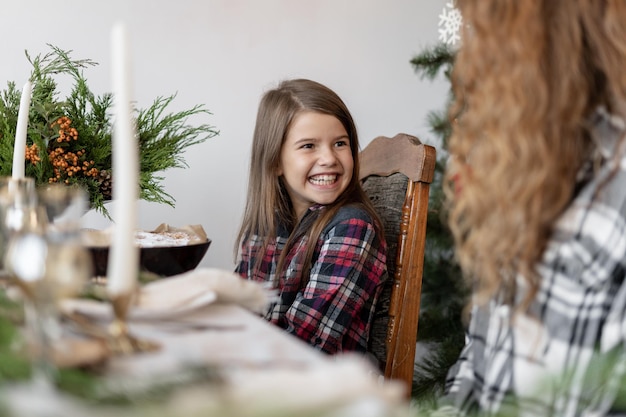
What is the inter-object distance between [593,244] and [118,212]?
400 millimetres

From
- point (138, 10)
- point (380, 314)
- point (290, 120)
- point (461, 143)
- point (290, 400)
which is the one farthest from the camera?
point (138, 10)

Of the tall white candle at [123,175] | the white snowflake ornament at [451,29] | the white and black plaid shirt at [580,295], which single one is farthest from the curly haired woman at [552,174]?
the white snowflake ornament at [451,29]

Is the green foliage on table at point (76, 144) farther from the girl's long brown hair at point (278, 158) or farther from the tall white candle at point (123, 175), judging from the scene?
the tall white candle at point (123, 175)

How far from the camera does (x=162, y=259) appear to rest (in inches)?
34.1

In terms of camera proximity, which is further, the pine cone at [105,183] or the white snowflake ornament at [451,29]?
the white snowflake ornament at [451,29]

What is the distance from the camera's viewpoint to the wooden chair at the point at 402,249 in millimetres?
1378

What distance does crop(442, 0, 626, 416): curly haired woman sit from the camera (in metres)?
0.64

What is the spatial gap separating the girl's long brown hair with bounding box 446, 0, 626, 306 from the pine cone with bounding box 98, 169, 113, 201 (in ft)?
2.80

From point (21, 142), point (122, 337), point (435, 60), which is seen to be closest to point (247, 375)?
point (122, 337)

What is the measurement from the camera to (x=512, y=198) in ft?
2.19

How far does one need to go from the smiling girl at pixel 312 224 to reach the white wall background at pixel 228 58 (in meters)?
0.57

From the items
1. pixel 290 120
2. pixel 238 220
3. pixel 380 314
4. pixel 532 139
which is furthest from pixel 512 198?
pixel 238 220

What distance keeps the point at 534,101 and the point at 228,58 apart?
1.81 metres

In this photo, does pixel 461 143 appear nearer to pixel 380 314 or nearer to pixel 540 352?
pixel 540 352
